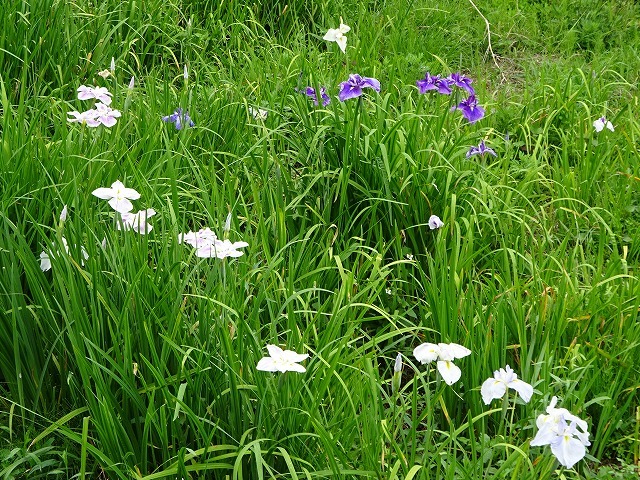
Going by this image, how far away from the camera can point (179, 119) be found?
2.82 meters

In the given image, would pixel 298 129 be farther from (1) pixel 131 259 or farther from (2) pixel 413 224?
(1) pixel 131 259

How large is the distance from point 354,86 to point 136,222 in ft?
3.46

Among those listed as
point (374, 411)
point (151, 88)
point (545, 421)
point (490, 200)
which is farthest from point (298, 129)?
point (545, 421)

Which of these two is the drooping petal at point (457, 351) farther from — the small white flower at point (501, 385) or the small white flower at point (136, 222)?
the small white flower at point (136, 222)

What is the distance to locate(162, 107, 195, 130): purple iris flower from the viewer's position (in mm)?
2805

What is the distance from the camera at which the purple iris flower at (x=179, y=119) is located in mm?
2805

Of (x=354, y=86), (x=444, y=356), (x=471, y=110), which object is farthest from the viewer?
(x=471, y=110)

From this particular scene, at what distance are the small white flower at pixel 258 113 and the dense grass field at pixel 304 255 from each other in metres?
0.03

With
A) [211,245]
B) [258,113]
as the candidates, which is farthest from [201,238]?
[258,113]

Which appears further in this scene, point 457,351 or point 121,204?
point 121,204

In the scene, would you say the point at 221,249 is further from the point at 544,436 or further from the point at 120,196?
the point at 544,436

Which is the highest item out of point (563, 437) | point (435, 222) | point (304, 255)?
point (563, 437)

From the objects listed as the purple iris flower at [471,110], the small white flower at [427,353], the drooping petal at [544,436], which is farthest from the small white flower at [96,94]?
the drooping petal at [544,436]

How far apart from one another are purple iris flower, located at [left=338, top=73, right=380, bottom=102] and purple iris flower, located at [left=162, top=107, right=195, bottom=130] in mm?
524
